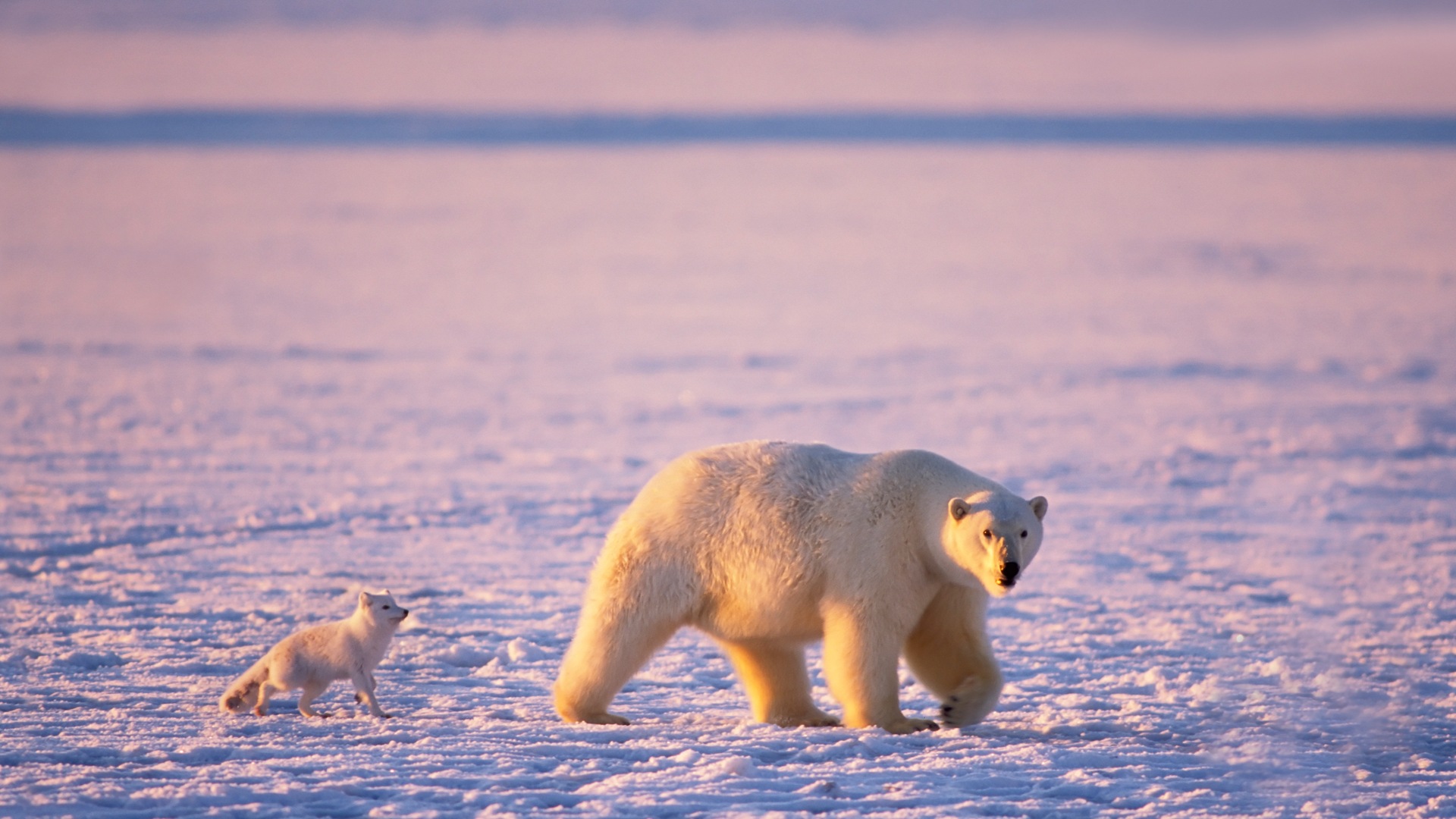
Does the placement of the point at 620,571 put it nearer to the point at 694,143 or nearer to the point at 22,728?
the point at 22,728

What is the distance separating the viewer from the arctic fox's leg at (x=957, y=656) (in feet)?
18.4

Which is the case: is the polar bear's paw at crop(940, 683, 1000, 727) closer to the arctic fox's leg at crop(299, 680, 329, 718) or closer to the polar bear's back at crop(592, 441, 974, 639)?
the polar bear's back at crop(592, 441, 974, 639)

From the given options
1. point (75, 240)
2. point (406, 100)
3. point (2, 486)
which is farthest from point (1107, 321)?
point (406, 100)

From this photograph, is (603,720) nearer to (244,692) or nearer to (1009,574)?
(244,692)

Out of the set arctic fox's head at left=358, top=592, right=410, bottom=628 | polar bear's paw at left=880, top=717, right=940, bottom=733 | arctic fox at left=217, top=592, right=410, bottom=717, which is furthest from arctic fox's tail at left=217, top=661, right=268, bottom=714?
polar bear's paw at left=880, top=717, right=940, bottom=733

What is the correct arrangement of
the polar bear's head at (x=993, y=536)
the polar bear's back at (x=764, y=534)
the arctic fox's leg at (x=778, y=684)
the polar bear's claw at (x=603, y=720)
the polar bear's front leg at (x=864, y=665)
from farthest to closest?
the arctic fox's leg at (x=778, y=684)
the polar bear's claw at (x=603, y=720)
the polar bear's back at (x=764, y=534)
the polar bear's front leg at (x=864, y=665)
the polar bear's head at (x=993, y=536)

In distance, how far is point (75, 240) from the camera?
3114 centimetres

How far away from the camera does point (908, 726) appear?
5.52m

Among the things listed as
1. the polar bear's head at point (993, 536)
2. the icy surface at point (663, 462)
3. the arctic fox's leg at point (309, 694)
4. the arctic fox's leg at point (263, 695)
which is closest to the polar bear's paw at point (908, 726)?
the icy surface at point (663, 462)

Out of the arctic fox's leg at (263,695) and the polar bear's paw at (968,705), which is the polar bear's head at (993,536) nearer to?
the polar bear's paw at (968,705)

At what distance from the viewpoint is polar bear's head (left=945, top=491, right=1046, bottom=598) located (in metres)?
5.12

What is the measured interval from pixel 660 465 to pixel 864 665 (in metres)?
6.93

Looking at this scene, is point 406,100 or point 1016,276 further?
point 406,100

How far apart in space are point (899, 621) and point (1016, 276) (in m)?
23.5
